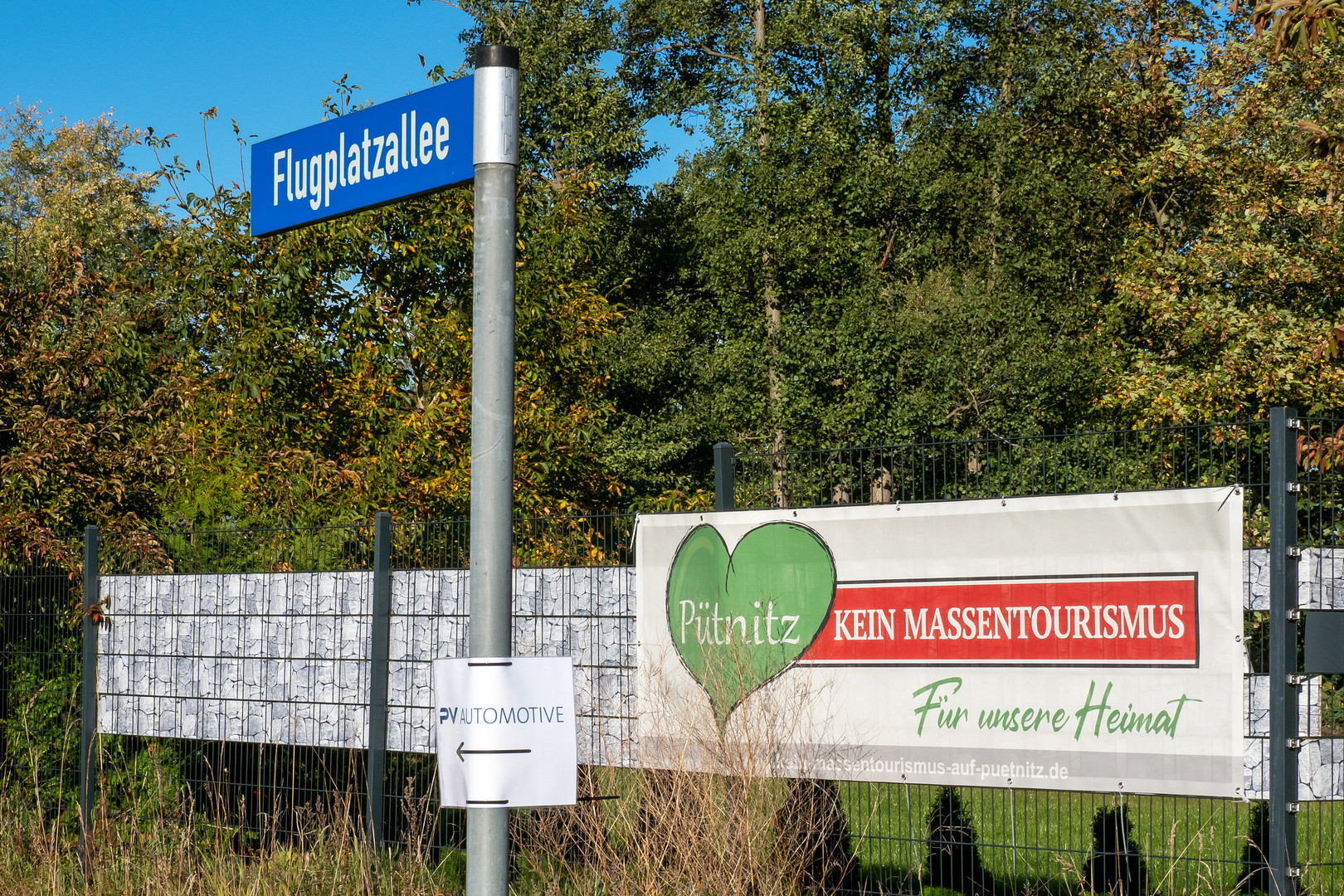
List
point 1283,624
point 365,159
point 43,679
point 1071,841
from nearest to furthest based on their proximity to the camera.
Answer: point 365,159
point 1283,624
point 1071,841
point 43,679

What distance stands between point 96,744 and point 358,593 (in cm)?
253

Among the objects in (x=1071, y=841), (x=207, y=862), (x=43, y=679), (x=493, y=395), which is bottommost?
(x=207, y=862)

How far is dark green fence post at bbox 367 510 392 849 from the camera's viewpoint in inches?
290

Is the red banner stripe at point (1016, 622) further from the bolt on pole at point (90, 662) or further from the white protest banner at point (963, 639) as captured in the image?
the bolt on pole at point (90, 662)

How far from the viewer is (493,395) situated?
3.71 m

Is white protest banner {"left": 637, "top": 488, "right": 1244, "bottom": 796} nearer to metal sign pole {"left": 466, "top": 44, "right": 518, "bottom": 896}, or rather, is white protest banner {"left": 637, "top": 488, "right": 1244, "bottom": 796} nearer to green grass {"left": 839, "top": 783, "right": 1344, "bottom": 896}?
green grass {"left": 839, "top": 783, "right": 1344, "bottom": 896}

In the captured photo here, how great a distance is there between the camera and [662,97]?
2955cm

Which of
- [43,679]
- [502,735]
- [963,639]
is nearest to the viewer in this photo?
[502,735]

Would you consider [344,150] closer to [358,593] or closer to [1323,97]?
[358,593]

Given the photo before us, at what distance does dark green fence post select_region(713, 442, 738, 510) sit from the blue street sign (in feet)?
8.45

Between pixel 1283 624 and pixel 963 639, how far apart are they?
1.31 m

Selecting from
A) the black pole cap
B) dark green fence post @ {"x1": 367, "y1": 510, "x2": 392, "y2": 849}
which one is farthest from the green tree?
the black pole cap

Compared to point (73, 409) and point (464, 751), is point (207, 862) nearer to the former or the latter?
point (464, 751)

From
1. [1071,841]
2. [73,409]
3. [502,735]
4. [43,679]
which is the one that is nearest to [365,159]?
[502,735]
